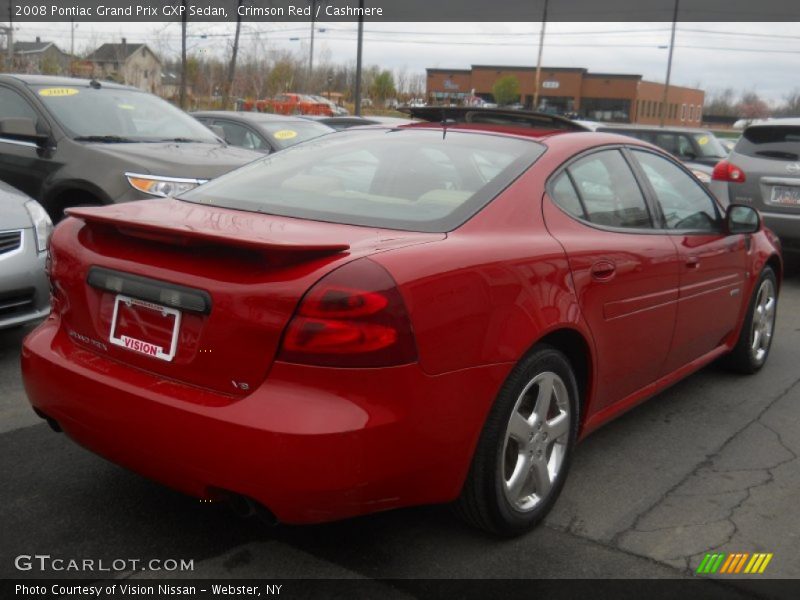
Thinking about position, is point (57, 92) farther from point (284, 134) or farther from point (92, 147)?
point (284, 134)

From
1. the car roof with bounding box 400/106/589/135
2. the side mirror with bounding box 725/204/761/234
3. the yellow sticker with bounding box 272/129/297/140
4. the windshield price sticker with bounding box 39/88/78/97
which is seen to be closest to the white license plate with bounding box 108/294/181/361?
the car roof with bounding box 400/106/589/135

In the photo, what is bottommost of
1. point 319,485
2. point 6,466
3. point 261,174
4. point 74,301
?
point 6,466

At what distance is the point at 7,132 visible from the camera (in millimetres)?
6816

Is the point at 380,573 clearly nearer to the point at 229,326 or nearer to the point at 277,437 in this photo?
the point at 277,437

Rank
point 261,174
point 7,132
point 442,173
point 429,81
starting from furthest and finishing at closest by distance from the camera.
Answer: point 429,81
point 7,132
point 261,174
point 442,173

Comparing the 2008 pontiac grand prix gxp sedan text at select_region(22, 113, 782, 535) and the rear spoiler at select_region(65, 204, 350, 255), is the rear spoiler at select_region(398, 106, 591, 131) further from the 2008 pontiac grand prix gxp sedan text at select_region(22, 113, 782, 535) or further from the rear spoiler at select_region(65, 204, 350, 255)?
the rear spoiler at select_region(65, 204, 350, 255)

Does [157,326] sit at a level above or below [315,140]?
below

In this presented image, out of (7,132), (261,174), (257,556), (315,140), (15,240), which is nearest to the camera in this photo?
(257,556)

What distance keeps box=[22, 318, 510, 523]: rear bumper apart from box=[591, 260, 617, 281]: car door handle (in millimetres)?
773

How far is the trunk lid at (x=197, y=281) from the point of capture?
2.49 metres

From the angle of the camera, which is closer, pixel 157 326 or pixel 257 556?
pixel 157 326

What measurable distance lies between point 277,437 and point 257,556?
2.30 feet

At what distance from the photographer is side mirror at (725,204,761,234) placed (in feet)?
15.0

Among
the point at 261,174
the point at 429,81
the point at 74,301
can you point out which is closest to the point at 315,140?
the point at 261,174
